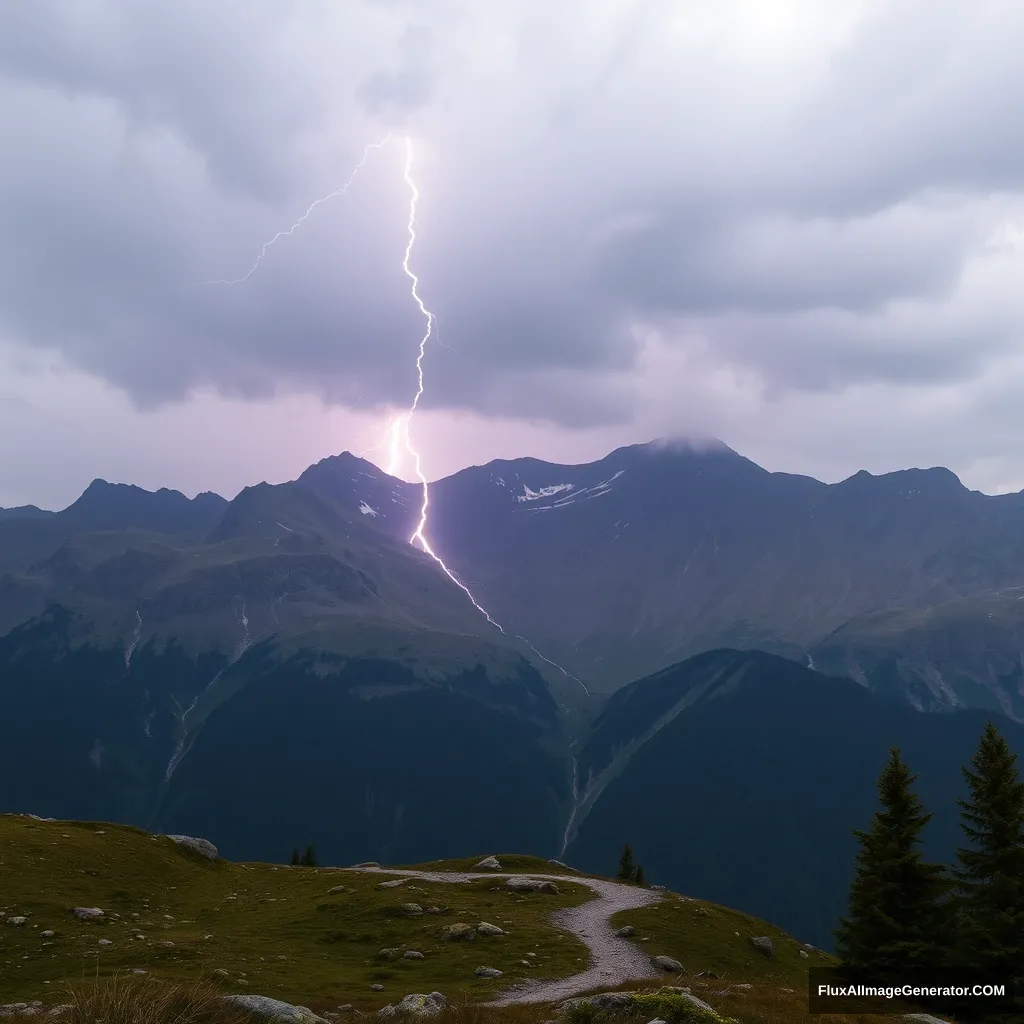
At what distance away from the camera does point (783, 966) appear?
54.1m

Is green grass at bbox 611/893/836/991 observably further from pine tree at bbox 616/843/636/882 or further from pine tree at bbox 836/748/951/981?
pine tree at bbox 616/843/636/882

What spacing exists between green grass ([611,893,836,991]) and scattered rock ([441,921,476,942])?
10360 mm

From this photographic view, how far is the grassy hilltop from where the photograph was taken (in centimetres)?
3347

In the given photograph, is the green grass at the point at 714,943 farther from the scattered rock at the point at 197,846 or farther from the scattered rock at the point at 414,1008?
the scattered rock at the point at 197,846

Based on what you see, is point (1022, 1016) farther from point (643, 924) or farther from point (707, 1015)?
point (707, 1015)

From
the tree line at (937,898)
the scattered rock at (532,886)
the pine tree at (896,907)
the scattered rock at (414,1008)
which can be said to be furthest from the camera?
the scattered rock at (532,886)

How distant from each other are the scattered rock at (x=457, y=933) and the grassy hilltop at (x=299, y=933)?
42 centimetres

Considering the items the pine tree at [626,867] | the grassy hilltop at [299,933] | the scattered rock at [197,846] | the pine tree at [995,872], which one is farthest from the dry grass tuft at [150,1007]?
the pine tree at [626,867]

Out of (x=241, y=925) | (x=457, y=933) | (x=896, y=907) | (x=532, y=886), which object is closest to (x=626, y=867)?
(x=532, y=886)

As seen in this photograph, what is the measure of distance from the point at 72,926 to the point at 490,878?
115ft

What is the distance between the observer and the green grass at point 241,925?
34750mm

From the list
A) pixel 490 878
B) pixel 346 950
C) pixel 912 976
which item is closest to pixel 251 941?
pixel 346 950

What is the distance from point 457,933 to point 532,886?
19.1 metres

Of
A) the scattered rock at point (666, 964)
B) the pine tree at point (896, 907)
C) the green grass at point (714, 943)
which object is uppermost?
the pine tree at point (896, 907)
